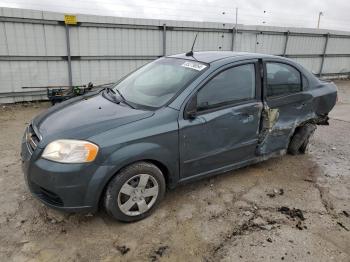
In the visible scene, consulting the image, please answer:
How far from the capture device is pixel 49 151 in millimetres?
2682

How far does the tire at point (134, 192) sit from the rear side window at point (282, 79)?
1823 millimetres

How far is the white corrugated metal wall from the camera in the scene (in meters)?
7.53

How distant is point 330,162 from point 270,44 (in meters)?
8.70

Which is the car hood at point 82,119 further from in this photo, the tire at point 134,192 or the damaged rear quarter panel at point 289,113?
the damaged rear quarter panel at point 289,113

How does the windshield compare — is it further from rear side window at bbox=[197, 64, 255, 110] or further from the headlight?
the headlight

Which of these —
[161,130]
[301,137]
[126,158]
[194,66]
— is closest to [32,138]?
[126,158]

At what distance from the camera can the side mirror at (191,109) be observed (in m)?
3.08

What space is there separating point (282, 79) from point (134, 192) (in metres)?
2.43

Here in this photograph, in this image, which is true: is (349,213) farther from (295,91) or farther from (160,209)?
(160,209)

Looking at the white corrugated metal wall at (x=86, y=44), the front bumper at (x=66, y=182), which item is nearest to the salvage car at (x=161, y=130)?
the front bumper at (x=66, y=182)

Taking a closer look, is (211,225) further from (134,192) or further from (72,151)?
(72,151)

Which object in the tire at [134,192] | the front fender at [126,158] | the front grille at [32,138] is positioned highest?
the front grille at [32,138]

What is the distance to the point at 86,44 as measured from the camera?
8320mm

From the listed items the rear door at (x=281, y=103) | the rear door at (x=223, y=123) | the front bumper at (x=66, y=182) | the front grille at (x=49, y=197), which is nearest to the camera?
the front bumper at (x=66, y=182)
